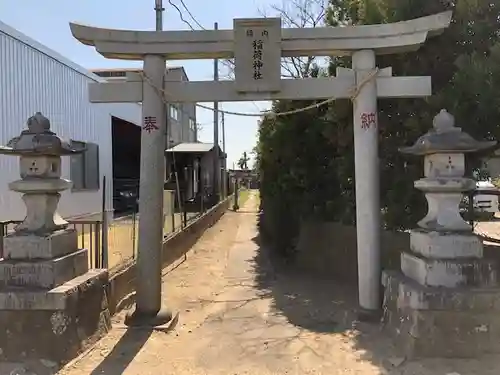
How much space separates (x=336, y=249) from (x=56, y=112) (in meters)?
8.08

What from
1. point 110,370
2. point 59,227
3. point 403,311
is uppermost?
point 59,227

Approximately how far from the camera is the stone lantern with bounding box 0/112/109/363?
4.88m

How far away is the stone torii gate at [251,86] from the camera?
249 inches

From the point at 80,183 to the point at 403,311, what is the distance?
11.9 m

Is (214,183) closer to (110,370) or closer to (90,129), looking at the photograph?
(90,129)

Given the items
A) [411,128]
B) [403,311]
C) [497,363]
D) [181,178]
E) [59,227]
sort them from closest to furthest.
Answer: [497,363] < [403,311] < [59,227] < [411,128] < [181,178]

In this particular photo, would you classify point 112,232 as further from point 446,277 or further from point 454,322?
point 454,322

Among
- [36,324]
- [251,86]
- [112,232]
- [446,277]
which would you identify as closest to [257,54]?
[251,86]

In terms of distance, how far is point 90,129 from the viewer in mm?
15914

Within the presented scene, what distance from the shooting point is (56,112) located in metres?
13.4

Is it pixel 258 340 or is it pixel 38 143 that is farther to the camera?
pixel 258 340

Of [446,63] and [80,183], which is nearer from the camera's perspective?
[446,63]

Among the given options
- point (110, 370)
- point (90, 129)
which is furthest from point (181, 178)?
point (110, 370)

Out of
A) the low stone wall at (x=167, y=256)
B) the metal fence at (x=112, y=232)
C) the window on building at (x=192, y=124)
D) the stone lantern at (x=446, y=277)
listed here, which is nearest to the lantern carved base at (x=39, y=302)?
the metal fence at (x=112, y=232)
